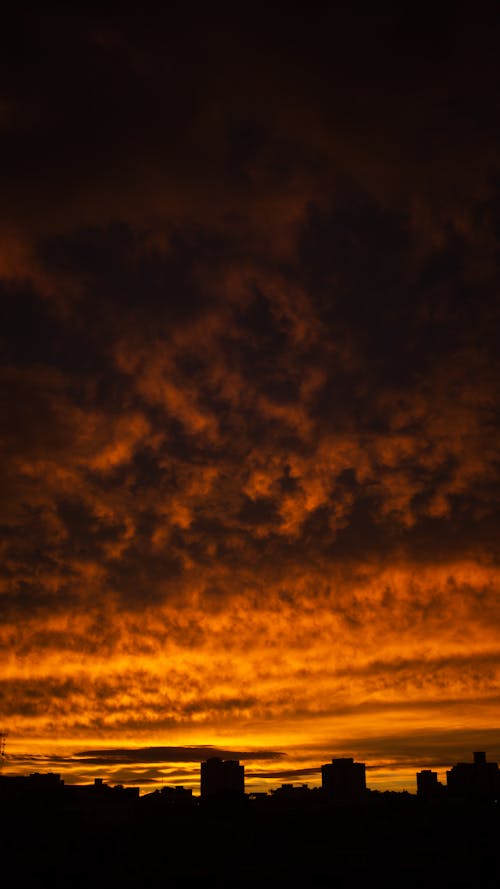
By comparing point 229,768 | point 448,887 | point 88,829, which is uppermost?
point 229,768

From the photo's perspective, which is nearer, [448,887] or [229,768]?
[448,887]

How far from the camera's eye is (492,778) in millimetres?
163000

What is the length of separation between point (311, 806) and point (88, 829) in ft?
121

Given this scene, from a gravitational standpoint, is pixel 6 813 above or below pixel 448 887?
above

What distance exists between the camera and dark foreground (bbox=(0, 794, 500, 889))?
9931 cm

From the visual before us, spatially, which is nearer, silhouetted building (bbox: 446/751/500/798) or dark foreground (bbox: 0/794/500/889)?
dark foreground (bbox: 0/794/500/889)

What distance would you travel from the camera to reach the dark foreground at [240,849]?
99312mm

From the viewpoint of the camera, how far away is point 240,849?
356 ft

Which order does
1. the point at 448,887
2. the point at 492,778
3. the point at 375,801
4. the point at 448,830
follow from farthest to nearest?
the point at 492,778
the point at 375,801
the point at 448,830
the point at 448,887

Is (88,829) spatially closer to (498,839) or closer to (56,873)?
(56,873)

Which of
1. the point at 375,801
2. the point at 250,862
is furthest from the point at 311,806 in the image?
the point at 250,862

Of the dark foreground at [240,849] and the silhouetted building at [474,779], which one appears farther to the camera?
the silhouetted building at [474,779]

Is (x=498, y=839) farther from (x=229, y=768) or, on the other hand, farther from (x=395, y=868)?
(x=229, y=768)

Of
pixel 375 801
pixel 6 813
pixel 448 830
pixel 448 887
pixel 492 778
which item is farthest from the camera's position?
pixel 492 778
